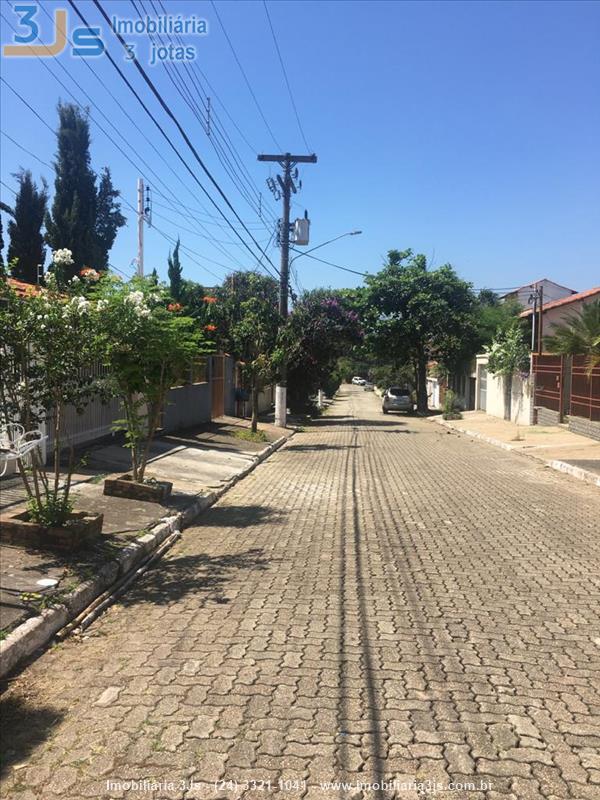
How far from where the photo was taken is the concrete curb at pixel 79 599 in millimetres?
4312

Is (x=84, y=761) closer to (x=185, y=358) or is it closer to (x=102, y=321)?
(x=102, y=321)

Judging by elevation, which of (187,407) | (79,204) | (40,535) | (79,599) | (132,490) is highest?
(79,204)

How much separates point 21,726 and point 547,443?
17913 mm

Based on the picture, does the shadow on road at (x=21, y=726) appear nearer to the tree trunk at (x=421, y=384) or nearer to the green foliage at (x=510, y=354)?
the green foliage at (x=510, y=354)

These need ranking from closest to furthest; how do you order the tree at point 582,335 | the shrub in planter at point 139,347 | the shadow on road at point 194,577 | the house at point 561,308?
the shadow on road at point 194,577
the shrub in planter at point 139,347
the tree at point 582,335
the house at point 561,308

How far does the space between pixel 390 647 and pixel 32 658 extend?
241 centimetres

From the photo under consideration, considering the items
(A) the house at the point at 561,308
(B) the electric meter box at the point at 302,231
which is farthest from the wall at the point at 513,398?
(B) the electric meter box at the point at 302,231

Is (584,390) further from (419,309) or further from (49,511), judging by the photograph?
(49,511)

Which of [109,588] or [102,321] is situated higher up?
[102,321]

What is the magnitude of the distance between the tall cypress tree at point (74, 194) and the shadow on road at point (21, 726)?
1084 inches

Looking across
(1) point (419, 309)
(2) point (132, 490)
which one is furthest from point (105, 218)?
(2) point (132, 490)

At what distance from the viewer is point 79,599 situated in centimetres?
539


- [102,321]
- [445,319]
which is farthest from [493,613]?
[445,319]

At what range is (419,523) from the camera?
8.59m
